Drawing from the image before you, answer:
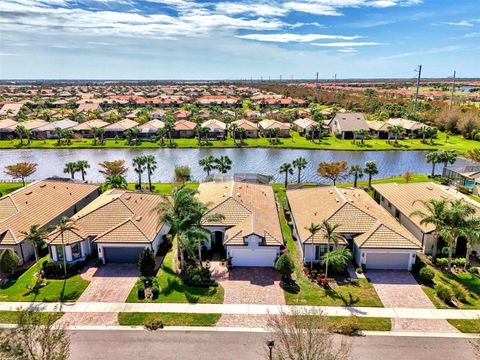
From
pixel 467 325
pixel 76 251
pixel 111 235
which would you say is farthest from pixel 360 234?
pixel 76 251

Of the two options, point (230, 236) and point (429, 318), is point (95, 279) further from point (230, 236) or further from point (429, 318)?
point (429, 318)

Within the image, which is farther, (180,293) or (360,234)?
(360,234)

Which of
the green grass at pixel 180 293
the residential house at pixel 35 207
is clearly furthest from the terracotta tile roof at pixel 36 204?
the green grass at pixel 180 293

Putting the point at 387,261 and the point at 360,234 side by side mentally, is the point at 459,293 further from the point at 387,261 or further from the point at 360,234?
the point at 360,234

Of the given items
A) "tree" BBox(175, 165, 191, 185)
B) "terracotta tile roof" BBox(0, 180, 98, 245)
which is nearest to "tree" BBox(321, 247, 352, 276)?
"terracotta tile roof" BBox(0, 180, 98, 245)

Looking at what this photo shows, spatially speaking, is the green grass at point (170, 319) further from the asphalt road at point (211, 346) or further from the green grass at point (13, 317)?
the green grass at point (13, 317)
